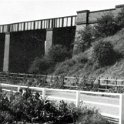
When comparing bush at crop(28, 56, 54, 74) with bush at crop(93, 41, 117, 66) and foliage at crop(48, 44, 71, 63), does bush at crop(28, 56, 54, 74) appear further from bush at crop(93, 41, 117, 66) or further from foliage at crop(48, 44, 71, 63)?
bush at crop(93, 41, 117, 66)

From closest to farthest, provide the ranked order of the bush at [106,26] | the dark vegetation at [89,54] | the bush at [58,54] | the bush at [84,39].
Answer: the dark vegetation at [89,54], the bush at [106,26], the bush at [84,39], the bush at [58,54]

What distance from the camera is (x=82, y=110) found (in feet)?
34.6

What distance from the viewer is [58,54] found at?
4978 centimetres

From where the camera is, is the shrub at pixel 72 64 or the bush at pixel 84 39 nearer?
the shrub at pixel 72 64

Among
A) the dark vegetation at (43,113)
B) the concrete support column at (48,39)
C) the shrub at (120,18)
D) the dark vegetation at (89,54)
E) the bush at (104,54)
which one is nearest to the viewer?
the dark vegetation at (43,113)

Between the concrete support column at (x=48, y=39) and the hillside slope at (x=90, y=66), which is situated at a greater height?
the concrete support column at (x=48, y=39)

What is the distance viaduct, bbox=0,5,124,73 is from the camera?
178ft

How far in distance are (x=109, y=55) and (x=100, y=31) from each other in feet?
19.5

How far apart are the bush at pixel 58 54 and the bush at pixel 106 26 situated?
19.9ft

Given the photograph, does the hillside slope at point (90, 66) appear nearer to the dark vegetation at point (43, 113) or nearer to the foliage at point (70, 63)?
the foliage at point (70, 63)

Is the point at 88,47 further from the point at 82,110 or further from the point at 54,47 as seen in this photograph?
the point at 82,110

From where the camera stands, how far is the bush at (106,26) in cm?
4403

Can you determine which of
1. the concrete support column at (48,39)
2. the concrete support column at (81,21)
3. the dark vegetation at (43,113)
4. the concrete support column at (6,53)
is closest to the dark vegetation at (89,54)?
the concrete support column at (81,21)

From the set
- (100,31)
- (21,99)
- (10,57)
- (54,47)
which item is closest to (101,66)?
(100,31)
